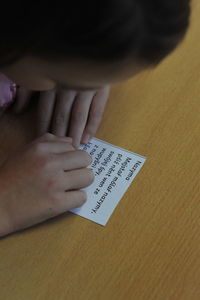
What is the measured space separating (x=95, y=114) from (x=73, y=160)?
0.11m

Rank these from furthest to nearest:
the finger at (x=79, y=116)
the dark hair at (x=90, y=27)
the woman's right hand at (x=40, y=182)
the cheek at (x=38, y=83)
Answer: the finger at (x=79, y=116), the woman's right hand at (x=40, y=182), the cheek at (x=38, y=83), the dark hair at (x=90, y=27)

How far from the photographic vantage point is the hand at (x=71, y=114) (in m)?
0.81

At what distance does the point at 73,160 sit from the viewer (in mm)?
745

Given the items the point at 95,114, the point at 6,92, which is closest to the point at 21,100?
the point at 6,92

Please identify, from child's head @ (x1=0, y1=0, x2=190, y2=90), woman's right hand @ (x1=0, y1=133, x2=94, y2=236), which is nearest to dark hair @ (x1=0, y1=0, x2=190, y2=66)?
child's head @ (x1=0, y1=0, x2=190, y2=90)

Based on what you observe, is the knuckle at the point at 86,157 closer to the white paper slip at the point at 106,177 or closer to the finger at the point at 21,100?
the white paper slip at the point at 106,177

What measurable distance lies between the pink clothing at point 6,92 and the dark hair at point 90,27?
0.36 metres

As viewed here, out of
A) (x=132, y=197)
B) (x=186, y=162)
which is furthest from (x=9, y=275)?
(x=186, y=162)

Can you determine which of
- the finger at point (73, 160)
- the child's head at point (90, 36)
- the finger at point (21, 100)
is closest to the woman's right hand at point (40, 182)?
the finger at point (73, 160)

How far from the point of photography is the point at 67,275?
644 millimetres

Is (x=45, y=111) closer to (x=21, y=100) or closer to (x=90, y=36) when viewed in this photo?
(x=21, y=100)

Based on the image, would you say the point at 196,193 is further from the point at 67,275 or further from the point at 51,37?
the point at 51,37

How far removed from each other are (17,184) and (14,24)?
322 mm

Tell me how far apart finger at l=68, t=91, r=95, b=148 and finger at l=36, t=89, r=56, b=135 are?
0.13 ft
